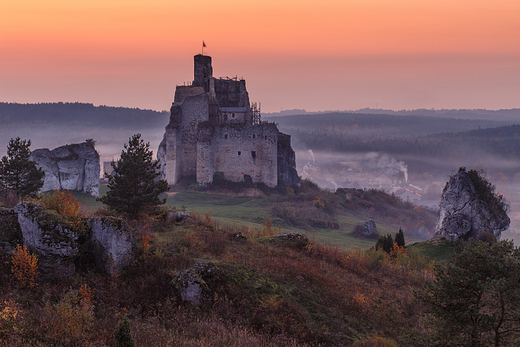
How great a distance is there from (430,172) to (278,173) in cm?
13839

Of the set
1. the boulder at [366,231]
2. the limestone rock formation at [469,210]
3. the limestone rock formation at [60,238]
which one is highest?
the limestone rock formation at [60,238]

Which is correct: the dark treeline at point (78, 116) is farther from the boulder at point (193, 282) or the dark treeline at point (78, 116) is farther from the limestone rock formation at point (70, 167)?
the boulder at point (193, 282)

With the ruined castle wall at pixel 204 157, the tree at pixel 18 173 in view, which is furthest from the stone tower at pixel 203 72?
the tree at pixel 18 173

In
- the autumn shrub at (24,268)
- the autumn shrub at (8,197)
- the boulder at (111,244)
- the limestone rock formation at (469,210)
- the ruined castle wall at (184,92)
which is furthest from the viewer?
the ruined castle wall at (184,92)

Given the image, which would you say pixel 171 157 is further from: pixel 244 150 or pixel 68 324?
pixel 68 324

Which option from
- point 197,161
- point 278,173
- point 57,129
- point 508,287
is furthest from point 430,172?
point 508,287

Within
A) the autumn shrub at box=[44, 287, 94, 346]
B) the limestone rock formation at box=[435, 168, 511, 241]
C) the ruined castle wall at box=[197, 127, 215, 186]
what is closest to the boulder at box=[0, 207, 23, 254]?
the autumn shrub at box=[44, 287, 94, 346]

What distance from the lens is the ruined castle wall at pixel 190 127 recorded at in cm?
5031

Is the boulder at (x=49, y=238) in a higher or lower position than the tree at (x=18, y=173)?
lower

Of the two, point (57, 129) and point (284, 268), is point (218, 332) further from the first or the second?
point (57, 129)

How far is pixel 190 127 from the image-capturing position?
50.7 meters

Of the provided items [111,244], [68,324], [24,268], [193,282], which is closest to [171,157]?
[111,244]

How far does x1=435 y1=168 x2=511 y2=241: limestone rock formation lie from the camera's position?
2658 cm

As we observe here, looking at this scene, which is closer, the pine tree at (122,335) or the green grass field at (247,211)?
the pine tree at (122,335)
